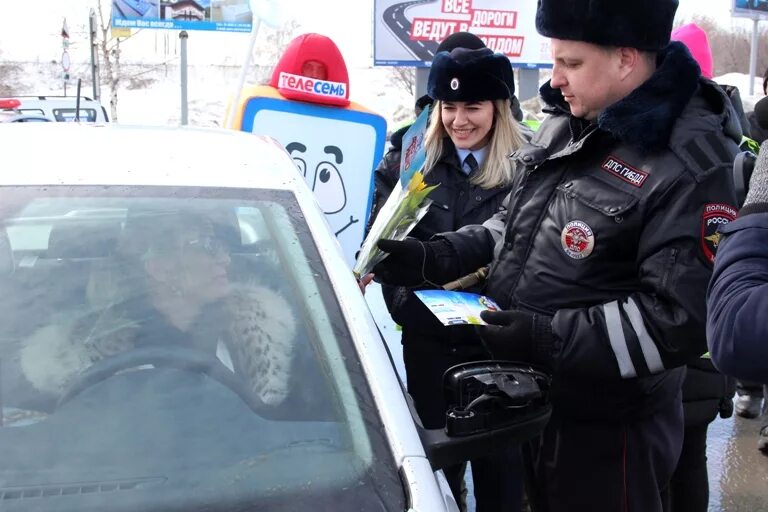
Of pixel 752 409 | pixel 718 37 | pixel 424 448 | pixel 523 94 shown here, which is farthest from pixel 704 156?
pixel 718 37

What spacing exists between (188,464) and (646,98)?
1.29m

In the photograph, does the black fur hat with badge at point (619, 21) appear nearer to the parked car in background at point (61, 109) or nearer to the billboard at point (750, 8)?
the parked car in background at point (61, 109)

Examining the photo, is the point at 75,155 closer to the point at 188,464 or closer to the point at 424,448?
the point at 188,464

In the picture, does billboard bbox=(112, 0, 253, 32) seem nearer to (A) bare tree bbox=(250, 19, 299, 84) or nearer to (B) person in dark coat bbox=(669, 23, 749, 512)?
(B) person in dark coat bbox=(669, 23, 749, 512)

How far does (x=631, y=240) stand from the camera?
1.92 meters

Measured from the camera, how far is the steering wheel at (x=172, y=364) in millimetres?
1587

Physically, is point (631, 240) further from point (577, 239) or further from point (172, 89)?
point (172, 89)

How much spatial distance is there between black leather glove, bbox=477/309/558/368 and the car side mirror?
0.87 ft

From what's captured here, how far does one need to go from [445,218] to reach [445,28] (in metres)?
11.2

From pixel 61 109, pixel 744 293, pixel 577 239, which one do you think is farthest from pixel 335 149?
pixel 61 109

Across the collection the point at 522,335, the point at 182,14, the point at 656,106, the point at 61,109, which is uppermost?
the point at 656,106

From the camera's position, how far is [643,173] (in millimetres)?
1911

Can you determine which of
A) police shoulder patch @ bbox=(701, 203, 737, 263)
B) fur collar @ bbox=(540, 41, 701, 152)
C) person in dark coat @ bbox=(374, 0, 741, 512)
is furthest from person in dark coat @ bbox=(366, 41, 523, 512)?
police shoulder patch @ bbox=(701, 203, 737, 263)

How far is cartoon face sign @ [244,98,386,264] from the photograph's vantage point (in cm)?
401
